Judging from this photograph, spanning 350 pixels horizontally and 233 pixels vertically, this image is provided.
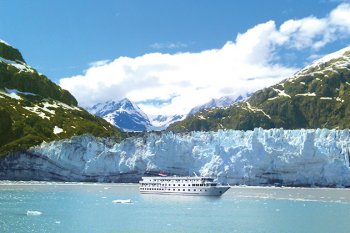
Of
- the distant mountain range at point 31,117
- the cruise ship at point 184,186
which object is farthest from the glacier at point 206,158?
the cruise ship at point 184,186

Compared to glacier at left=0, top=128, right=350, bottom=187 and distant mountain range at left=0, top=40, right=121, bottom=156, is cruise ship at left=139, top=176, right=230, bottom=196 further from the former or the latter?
distant mountain range at left=0, top=40, right=121, bottom=156

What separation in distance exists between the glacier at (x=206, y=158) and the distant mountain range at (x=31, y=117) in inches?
515

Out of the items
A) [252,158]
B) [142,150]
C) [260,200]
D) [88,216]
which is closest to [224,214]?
[88,216]

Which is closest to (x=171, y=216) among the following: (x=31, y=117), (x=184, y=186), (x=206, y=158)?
(x=184, y=186)

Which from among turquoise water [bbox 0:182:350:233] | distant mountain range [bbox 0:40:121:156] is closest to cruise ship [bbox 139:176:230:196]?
turquoise water [bbox 0:182:350:233]

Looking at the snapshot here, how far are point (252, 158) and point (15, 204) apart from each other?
179ft

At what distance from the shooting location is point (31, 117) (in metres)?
160

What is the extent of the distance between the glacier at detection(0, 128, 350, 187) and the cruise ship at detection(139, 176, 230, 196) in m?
15.2

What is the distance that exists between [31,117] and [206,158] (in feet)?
249

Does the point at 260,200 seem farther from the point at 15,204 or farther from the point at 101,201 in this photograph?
the point at 15,204

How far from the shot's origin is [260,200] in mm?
73750

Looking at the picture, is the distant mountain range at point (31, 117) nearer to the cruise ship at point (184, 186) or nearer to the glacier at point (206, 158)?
the glacier at point (206, 158)

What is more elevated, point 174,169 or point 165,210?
point 174,169

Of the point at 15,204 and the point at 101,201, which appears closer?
the point at 15,204
